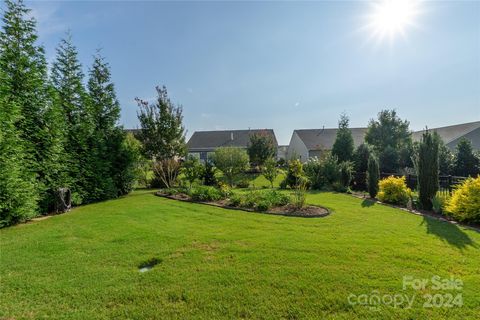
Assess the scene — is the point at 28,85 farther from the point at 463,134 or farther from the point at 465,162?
the point at 463,134

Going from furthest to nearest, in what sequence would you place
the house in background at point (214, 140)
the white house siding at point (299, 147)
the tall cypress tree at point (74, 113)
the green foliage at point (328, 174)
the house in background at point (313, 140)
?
the house in background at point (214, 140) < the white house siding at point (299, 147) < the house in background at point (313, 140) < the green foliage at point (328, 174) < the tall cypress tree at point (74, 113)

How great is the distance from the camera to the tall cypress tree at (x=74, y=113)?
852 centimetres

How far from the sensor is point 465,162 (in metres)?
13.5

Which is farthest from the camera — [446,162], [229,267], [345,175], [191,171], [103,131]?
[446,162]

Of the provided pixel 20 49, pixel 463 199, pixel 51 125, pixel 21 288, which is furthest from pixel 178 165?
pixel 463 199

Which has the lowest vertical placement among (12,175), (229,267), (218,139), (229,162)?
(229,267)

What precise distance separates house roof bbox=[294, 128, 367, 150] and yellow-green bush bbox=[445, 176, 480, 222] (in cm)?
2568

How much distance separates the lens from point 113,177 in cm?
1071

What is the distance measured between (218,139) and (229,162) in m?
23.5

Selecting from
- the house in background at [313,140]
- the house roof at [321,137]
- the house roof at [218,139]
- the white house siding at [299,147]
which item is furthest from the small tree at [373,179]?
the house roof at [218,139]

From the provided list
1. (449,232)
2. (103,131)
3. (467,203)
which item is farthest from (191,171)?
(467,203)

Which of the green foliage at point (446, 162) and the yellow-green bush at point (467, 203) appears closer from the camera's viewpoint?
the yellow-green bush at point (467, 203)

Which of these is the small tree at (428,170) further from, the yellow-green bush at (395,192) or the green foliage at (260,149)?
the green foliage at (260,149)

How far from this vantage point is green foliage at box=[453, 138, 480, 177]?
13281mm
